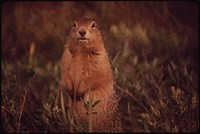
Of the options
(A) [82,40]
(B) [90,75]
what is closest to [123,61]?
(B) [90,75]

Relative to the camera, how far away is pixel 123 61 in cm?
519

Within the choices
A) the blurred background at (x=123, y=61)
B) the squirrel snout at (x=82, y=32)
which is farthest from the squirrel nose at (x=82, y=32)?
the blurred background at (x=123, y=61)

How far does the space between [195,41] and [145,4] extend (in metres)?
1.30

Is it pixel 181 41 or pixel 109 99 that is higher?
pixel 181 41

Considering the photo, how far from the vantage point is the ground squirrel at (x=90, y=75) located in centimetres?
382

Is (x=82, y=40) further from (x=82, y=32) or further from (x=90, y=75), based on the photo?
(x=90, y=75)

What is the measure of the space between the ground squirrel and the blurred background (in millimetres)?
264

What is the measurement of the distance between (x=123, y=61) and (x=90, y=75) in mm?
1349

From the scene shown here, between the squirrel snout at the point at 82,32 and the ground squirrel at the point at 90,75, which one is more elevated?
the squirrel snout at the point at 82,32

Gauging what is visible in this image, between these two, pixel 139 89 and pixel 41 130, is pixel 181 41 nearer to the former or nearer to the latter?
pixel 139 89

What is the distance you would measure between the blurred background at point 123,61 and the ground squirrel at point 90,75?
0.87ft

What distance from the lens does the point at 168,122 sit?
3.42 metres

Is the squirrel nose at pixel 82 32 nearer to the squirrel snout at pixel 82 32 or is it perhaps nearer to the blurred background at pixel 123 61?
the squirrel snout at pixel 82 32

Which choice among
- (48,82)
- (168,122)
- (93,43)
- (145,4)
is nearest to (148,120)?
(168,122)
